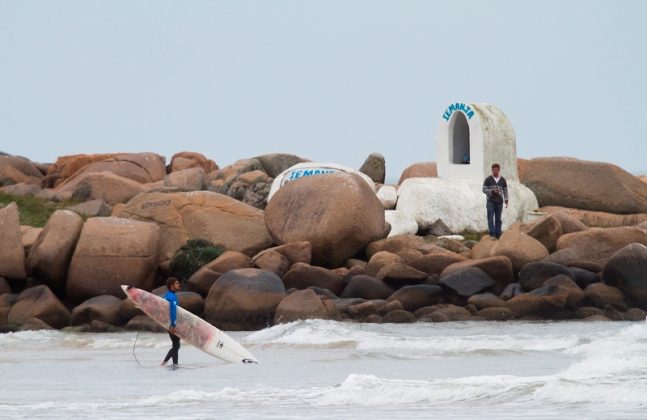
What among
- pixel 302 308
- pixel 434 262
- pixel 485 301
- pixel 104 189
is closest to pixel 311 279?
pixel 302 308

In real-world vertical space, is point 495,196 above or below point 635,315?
above

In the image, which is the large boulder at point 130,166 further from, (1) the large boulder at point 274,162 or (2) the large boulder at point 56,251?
(2) the large boulder at point 56,251

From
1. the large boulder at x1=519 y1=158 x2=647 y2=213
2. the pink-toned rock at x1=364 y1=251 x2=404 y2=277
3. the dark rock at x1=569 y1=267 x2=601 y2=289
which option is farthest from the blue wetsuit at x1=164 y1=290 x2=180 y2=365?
the large boulder at x1=519 y1=158 x2=647 y2=213

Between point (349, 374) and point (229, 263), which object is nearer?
point (349, 374)

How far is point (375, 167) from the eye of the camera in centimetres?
4109

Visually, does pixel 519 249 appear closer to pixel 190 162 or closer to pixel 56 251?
pixel 56 251

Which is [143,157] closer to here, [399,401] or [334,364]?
[334,364]

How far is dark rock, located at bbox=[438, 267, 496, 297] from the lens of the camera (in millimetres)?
25406

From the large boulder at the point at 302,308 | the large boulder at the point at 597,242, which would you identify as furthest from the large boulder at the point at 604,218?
the large boulder at the point at 302,308

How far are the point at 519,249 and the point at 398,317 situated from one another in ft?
10.8

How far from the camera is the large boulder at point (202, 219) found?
29328 mm

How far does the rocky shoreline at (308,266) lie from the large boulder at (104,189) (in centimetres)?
769

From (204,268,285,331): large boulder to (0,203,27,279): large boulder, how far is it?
442 cm

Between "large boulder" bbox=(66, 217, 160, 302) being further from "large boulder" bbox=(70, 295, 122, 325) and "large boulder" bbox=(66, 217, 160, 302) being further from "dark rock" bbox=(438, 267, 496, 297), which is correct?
"dark rock" bbox=(438, 267, 496, 297)
